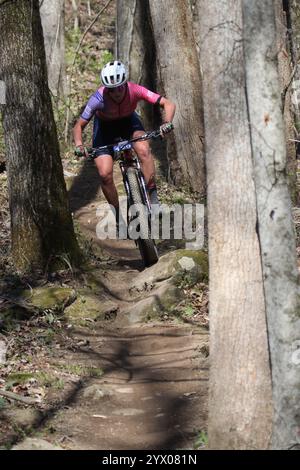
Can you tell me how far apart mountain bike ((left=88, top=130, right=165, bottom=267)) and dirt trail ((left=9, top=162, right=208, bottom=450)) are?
1.04 feet

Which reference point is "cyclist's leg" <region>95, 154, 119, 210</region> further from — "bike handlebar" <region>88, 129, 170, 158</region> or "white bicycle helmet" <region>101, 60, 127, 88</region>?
"white bicycle helmet" <region>101, 60, 127, 88</region>

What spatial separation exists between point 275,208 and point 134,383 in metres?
2.85

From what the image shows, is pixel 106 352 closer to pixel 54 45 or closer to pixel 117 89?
pixel 117 89

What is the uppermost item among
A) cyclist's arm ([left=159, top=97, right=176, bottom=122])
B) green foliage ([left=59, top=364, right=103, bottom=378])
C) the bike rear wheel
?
cyclist's arm ([left=159, top=97, right=176, bottom=122])

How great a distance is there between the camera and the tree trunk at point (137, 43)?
1587cm

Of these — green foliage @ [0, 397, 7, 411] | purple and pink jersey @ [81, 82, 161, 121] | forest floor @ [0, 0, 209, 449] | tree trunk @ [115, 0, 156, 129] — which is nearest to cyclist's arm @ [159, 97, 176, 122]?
purple and pink jersey @ [81, 82, 161, 121]

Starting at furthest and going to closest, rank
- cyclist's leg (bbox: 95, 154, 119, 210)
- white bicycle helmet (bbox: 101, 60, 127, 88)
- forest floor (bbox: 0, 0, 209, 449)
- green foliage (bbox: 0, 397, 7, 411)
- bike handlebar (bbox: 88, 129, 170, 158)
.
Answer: cyclist's leg (bbox: 95, 154, 119, 210) < bike handlebar (bbox: 88, 129, 170, 158) < white bicycle helmet (bbox: 101, 60, 127, 88) < green foliage (bbox: 0, 397, 7, 411) < forest floor (bbox: 0, 0, 209, 449)

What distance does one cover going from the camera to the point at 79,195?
13.9 meters

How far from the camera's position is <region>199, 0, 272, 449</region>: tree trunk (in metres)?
4.90

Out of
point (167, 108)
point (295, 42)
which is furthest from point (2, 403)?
point (295, 42)

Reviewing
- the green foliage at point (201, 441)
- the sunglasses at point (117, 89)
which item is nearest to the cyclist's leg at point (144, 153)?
the sunglasses at point (117, 89)

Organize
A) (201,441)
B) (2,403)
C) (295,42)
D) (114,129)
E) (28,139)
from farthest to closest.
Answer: (295,42)
(114,129)
(28,139)
(2,403)
(201,441)

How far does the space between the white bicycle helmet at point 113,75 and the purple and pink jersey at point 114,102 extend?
0.31m

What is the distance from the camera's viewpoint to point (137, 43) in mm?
16297
